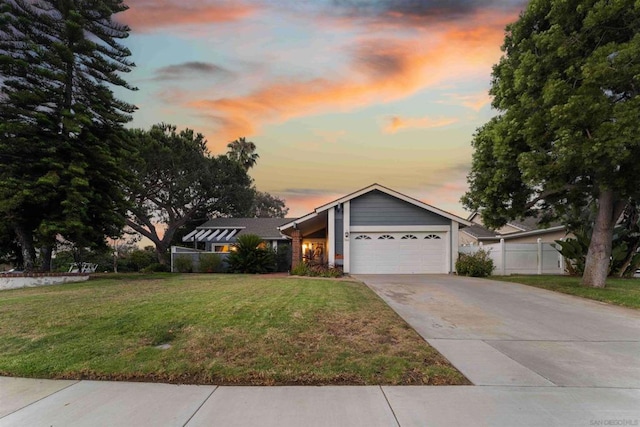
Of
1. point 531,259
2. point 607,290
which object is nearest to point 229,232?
point 531,259

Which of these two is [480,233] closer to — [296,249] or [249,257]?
[296,249]

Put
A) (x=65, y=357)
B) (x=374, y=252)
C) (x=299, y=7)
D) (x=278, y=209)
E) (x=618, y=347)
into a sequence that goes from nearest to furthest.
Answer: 1. (x=65, y=357)
2. (x=618, y=347)
3. (x=299, y=7)
4. (x=374, y=252)
5. (x=278, y=209)

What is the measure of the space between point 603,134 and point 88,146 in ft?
61.7

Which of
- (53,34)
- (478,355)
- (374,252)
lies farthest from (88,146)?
(478,355)

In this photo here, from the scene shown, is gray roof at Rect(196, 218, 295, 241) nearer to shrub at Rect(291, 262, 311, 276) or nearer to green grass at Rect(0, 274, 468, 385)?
shrub at Rect(291, 262, 311, 276)

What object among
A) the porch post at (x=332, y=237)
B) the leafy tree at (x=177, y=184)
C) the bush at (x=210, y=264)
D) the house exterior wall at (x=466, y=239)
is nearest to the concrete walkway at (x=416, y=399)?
the porch post at (x=332, y=237)

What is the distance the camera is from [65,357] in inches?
190

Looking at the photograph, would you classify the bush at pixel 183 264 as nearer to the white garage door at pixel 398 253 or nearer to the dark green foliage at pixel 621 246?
the white garage door at pixel 398 253

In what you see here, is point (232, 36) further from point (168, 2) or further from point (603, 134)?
point (603, 134)

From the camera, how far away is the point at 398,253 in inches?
704

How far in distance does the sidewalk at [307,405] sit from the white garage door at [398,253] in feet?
45.2

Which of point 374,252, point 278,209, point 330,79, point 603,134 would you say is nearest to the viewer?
point 603,134

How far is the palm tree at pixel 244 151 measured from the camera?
4025 centimetres

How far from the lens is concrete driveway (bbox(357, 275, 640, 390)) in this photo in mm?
4406
